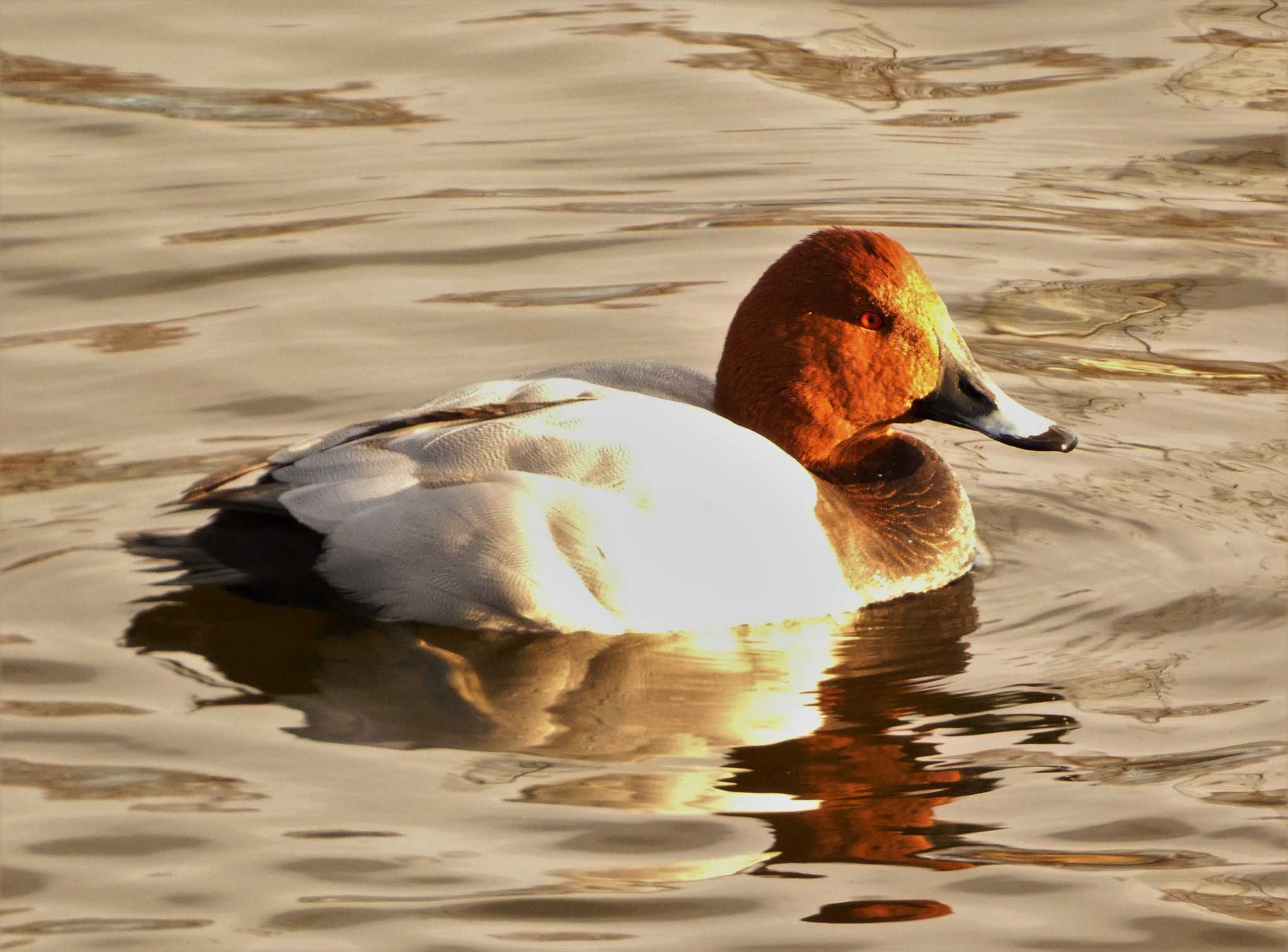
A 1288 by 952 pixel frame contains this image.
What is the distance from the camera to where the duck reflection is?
4652 mm

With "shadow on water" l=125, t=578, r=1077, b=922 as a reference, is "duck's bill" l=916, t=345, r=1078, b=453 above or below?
above

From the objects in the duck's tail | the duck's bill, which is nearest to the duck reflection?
the duck's tail

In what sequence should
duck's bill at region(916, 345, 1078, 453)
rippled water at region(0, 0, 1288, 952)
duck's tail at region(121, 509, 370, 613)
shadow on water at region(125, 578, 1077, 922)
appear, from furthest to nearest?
duck's bill at region(916, 345, 1078, 453)
duck's tail at region(121, 509, 370, 613)
shadow on water at region(125, 578, 1077, 922)
rippled water at region(0, 0, 1288, 952)

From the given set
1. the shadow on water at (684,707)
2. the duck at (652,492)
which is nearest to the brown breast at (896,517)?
the duck at (652,492)

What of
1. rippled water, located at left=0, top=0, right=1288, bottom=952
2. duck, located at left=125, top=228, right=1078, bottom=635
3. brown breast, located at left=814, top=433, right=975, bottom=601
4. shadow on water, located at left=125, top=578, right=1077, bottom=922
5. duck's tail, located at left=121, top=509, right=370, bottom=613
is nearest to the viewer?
rippled water, located at left=0, top=0, right=1288, bottom=952

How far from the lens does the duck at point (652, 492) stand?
5.27 m

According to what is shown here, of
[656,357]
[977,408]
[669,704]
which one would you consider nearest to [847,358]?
[977,408]

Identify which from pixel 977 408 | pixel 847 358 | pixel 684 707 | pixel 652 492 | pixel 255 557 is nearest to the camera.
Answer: pixel 684 707

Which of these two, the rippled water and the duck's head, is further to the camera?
the duck's head

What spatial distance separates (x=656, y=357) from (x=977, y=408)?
1.88 meters

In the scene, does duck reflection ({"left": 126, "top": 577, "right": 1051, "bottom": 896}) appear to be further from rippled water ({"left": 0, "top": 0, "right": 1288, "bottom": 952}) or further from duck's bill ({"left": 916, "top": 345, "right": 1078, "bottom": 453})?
duck's bill ({"left": 916, "top": 345, "right": 1078, "bottom": 453})

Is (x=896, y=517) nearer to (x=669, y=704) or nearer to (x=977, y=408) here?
(x=977, y=408)

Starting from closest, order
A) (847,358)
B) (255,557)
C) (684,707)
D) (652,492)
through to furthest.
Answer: (684,707) → (652,492) → (255,557) → (847,358)

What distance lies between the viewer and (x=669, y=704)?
16.9 feet
